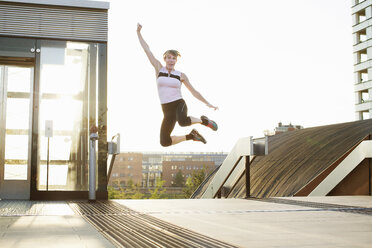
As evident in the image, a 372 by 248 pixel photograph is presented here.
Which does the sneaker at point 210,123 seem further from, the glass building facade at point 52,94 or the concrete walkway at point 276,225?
the glass building facade at point 52,94

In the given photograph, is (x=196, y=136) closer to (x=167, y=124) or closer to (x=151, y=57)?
(x=167, y=124)

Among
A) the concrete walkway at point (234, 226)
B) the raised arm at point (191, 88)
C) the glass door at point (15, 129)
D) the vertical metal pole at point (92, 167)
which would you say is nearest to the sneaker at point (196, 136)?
the raised arm at point (191, 88)

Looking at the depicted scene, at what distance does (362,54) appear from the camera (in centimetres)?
5769

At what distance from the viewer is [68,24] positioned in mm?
8359

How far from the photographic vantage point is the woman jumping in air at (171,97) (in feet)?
22.7

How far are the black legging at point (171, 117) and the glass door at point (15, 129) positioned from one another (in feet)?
8.84

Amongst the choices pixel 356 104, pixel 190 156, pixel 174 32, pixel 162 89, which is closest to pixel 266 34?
pixel 174 32

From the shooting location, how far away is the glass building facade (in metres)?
8.12

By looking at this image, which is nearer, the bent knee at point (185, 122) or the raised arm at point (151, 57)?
the bent knee at point (185, 122)

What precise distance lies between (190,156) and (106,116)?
9490 centimetres

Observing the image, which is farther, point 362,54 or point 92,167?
point 362,54

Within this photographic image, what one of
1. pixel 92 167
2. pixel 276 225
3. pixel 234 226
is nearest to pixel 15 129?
pixel 92 167

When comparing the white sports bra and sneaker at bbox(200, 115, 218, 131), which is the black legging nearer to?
the white sports bra

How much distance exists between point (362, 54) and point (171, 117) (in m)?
55.7
